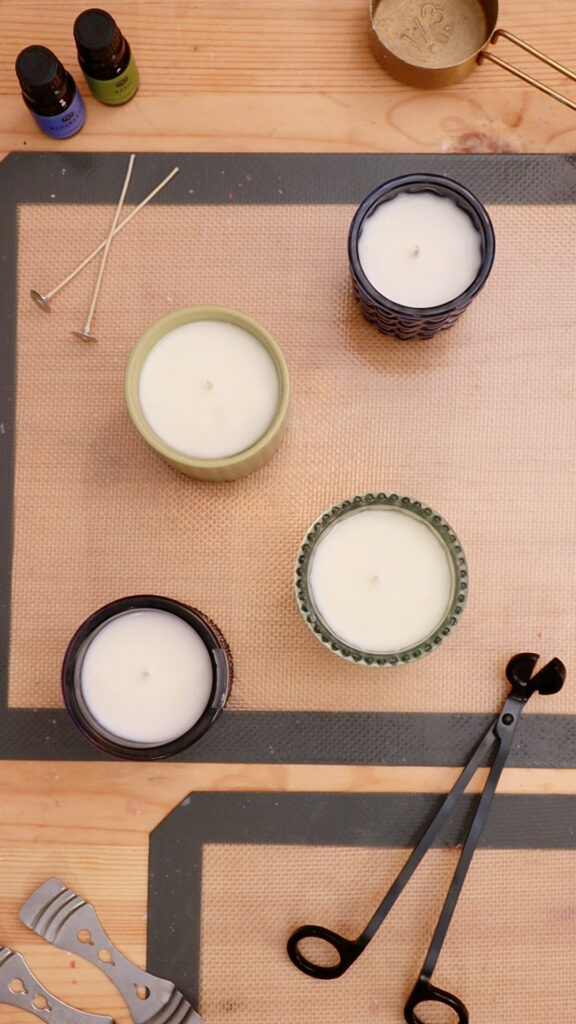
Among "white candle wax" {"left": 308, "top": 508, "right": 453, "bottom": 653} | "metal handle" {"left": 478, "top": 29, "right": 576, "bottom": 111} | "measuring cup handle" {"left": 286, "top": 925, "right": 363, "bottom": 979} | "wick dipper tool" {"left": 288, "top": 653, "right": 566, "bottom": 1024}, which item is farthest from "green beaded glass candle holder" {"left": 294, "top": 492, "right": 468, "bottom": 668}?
"metal handle" {"left": 478, "top": 29, "right": 576, "bottom": 111}

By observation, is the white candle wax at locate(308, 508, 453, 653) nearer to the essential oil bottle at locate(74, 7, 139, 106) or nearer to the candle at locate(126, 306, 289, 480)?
the candle at locate(126, 306, 289, 480)

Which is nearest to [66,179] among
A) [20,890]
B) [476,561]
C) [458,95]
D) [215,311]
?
[215,311]

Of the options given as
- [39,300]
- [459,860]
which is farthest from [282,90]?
[459,860]

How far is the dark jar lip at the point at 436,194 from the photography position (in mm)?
610

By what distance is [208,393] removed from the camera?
62cm

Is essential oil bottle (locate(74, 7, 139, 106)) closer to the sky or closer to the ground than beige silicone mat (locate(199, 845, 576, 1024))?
closer to the sky

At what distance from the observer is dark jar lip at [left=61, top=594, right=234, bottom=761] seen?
1.97 feet

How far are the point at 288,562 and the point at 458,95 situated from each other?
1.35ft

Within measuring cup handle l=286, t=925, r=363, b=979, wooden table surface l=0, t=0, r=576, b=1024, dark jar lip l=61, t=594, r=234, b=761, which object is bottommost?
measuring cup handle l=286, t=925, r=363, b=979

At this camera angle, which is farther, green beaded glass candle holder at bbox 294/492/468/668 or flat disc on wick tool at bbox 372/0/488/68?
flat disc on wick tool at bbox 372/0/488/68

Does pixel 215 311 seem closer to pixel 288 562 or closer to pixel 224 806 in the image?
pixel 288 562

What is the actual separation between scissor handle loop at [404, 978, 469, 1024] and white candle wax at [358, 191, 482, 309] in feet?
1.69

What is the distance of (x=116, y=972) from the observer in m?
0.66

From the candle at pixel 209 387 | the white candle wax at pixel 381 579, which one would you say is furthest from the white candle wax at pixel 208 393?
the white candle wax at pixel 381 579
